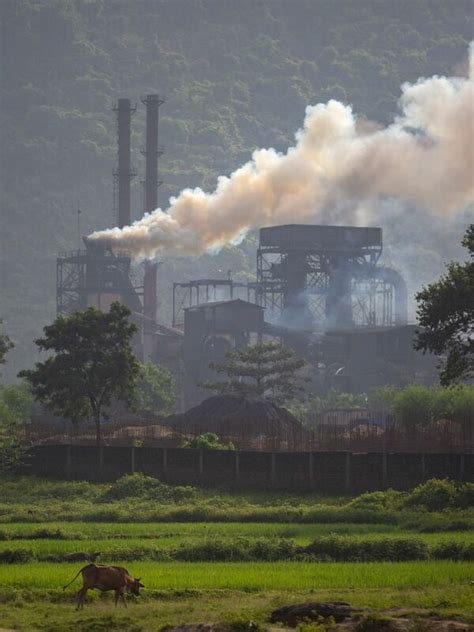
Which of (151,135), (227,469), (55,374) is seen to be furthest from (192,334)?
(227,469)

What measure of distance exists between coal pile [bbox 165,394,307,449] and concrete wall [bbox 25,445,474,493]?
8.88m

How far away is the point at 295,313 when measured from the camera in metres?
140

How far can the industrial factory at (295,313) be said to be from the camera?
126m

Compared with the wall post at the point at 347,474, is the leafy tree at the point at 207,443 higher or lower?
higher

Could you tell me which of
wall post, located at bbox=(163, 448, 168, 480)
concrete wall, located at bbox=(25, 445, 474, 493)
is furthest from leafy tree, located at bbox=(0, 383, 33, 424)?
wall post, located at bbox=(163, 448, 168, 480)

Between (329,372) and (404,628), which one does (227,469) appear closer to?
(404,628)

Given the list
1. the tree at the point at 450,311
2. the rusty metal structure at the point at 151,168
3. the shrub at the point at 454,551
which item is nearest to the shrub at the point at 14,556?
the shrub at the point at 454,551

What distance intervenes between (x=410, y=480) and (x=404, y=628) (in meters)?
28.5

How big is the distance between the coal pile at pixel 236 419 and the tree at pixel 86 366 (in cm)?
453

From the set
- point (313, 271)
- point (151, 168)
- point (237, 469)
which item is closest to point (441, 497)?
point (237, 469)

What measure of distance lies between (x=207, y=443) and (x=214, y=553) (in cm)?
2548

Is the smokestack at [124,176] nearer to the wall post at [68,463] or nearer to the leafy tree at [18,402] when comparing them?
the leafy tree at [18,402]

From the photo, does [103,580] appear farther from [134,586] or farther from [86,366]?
[86,366]

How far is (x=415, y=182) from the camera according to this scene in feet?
365
